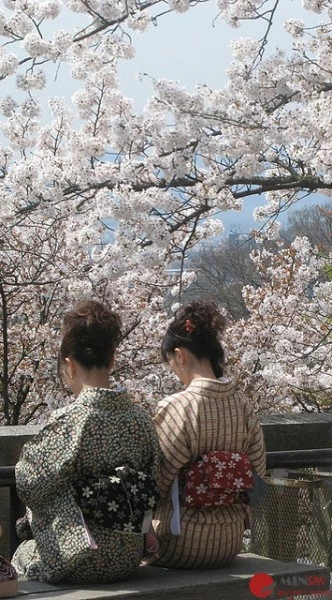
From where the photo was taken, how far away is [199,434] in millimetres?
4105

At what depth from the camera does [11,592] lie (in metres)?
3.70

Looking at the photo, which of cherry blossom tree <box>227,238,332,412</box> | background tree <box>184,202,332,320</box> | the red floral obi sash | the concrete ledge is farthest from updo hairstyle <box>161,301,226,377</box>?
background tree <box>184,202,332,320</box>

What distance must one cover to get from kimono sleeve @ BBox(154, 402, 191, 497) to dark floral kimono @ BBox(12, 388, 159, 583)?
0.13 meters

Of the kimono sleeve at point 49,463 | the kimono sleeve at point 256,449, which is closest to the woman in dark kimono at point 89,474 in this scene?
the kimono sleeve at point 49,463

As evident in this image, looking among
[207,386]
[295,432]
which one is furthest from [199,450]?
[295,432]

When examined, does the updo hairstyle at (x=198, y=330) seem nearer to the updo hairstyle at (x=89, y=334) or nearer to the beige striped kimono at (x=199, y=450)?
the beige striped kimono at (x=199, y=450)

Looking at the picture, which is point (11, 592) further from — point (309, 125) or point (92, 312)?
point (309, 125)

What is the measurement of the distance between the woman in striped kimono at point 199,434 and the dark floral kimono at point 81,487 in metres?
0.17

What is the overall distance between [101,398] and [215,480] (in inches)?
21.4

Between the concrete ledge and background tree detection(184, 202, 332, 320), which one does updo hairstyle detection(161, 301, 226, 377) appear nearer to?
the concrete ledge

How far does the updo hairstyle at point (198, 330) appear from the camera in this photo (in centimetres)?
424

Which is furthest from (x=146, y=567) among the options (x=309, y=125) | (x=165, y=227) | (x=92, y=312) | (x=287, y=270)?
(x=287, y=270)

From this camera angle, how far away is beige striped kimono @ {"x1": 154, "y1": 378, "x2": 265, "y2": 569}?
412cm

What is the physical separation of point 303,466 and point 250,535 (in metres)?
0.46
